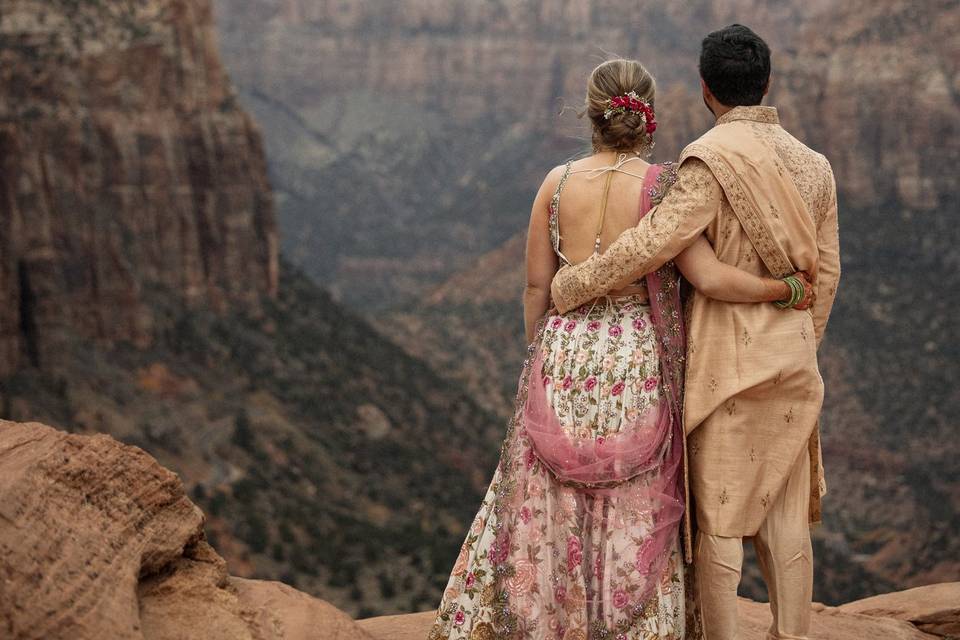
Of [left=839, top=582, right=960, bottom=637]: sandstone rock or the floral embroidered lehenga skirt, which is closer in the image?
the floral embroidered lehenga skirt

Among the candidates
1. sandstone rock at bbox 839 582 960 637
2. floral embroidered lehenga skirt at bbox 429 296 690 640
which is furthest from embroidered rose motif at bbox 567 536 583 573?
sandstone rock at bbox 839 582 960 637

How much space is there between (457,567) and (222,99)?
30043 millimetres

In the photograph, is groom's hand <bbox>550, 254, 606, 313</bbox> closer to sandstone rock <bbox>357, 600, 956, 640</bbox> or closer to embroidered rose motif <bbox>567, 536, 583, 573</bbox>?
embroidered rose motif <bbox>567, 536, 583, 573</bbox>

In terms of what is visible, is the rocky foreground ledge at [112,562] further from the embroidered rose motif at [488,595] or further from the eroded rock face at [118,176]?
the eroded rock face at [118,176]

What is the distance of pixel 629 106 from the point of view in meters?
5.63

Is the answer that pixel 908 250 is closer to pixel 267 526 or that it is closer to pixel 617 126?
pixel 267 526

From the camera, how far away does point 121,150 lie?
1160 inches

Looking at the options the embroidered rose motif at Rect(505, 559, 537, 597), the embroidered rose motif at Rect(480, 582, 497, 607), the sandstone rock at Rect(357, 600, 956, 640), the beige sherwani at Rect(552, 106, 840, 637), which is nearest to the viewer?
the beige sherwani at Rect(552, 106, 840, 637)

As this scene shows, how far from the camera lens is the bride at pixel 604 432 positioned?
5.59m

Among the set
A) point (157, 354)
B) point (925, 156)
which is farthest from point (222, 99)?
point (925, 156)

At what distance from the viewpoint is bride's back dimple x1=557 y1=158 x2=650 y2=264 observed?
5676 millimetres

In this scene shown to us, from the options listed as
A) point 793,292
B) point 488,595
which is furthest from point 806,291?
point 488,595

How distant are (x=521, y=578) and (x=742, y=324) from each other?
1.45 m
